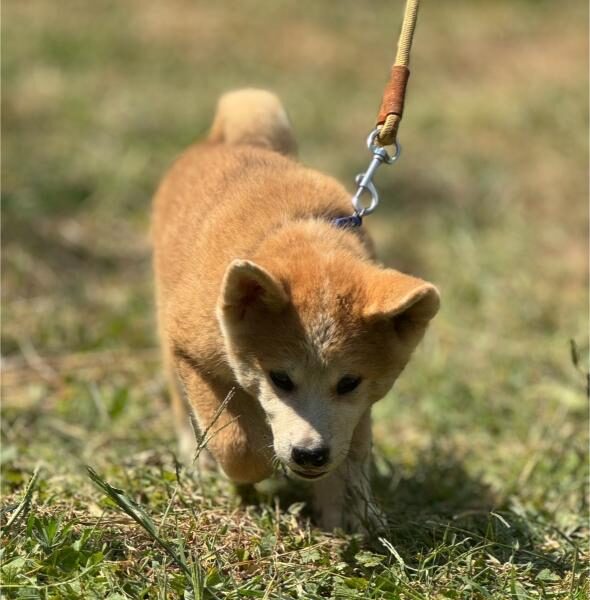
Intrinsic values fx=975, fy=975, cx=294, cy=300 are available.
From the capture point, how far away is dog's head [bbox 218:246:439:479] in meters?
3.60

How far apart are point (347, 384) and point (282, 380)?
0.25m

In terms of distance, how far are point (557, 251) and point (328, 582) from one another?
204 inches

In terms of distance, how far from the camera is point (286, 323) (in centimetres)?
372

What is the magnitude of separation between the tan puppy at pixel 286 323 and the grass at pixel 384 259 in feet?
0.97

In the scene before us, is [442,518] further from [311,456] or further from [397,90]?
[397,90]

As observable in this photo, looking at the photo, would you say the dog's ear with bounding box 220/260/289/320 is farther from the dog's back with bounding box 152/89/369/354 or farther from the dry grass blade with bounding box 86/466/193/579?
the dry grass blade with bounding box 86/466/193/579

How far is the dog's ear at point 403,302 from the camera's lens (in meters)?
3.53

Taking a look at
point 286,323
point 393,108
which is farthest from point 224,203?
point 286,323

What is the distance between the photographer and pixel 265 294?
3637 millimetres

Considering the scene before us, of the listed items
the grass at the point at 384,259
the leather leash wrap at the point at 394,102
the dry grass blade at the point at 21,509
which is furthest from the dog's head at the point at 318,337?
the dry grass blade at the point at 21,509

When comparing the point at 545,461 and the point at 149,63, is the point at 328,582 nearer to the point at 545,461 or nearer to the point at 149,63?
the point at 545,461

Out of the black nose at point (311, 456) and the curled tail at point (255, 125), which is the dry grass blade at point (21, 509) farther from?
the curled tail at point (255, 125)

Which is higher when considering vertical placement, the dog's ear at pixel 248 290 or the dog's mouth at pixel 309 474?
the dog's ear at pixel 248 290

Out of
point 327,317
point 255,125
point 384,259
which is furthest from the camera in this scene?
point 384,259
